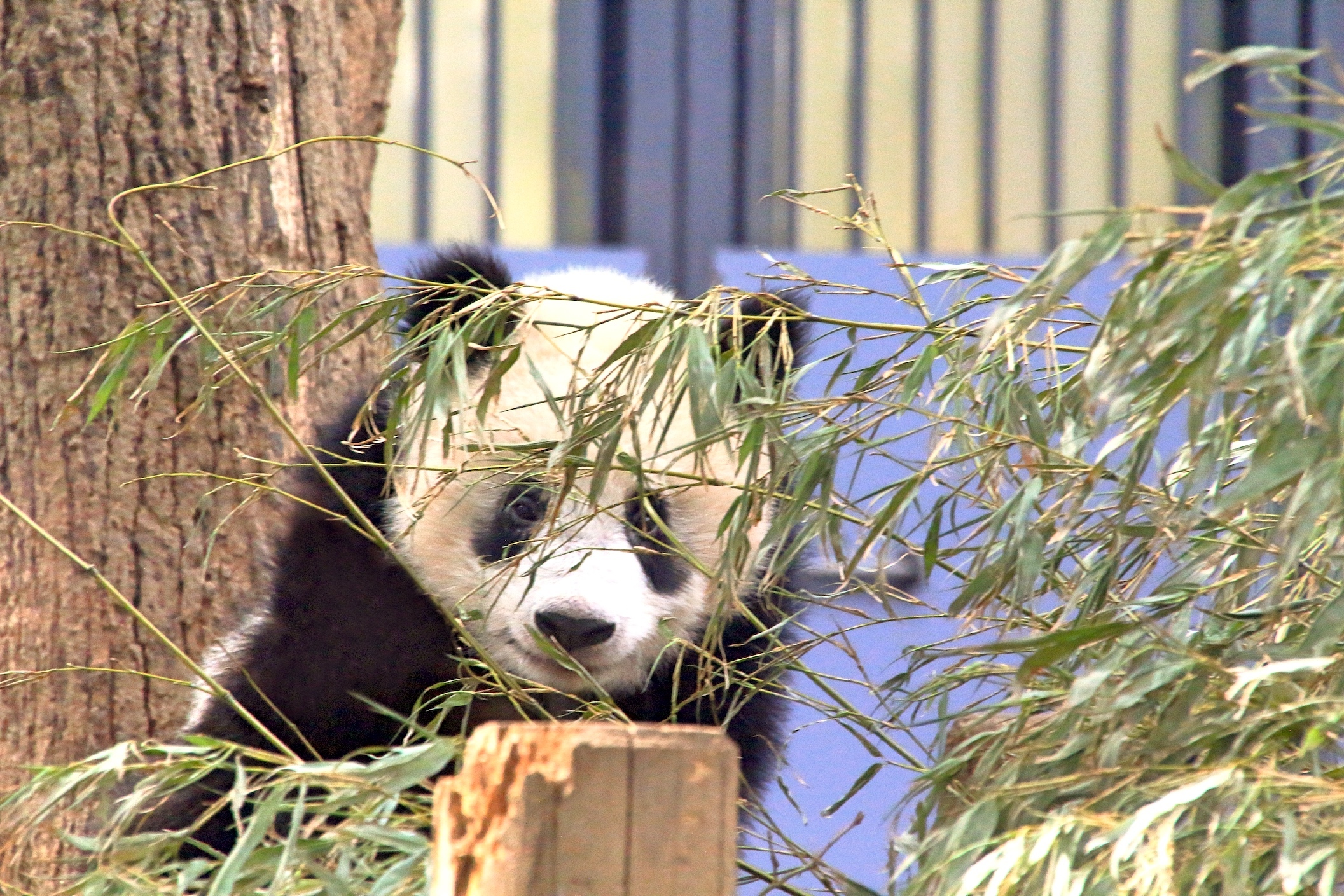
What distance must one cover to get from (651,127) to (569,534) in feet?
7.65

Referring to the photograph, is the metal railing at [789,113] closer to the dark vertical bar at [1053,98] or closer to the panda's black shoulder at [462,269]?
the dark vertical bar at [1053,98]

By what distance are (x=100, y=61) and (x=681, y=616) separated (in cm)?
104

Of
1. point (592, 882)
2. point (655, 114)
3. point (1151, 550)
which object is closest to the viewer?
point (592, 882)

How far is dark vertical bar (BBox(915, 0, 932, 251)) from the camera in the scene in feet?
13.2

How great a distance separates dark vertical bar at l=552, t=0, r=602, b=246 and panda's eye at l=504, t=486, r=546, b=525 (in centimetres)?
214

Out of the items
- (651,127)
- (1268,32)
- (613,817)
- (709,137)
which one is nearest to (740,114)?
Result: (709,137)

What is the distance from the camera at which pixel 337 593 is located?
1.84m

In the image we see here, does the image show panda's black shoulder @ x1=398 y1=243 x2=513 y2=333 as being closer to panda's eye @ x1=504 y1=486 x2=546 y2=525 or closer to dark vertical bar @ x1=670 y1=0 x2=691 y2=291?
panda's eye @ x1=504 y1=486 x2=546 y2=525

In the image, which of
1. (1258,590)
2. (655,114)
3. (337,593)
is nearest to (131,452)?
(337,593)

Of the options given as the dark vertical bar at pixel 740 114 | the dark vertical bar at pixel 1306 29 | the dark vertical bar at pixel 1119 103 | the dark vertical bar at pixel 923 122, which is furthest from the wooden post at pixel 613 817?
the dark vertical bar at pixel 1306 29

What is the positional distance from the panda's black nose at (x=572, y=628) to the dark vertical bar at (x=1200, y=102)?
9.26ft

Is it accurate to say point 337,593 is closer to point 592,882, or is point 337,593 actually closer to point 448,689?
point 448,689

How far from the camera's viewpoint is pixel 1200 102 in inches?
163

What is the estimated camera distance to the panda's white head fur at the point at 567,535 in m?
1.72
